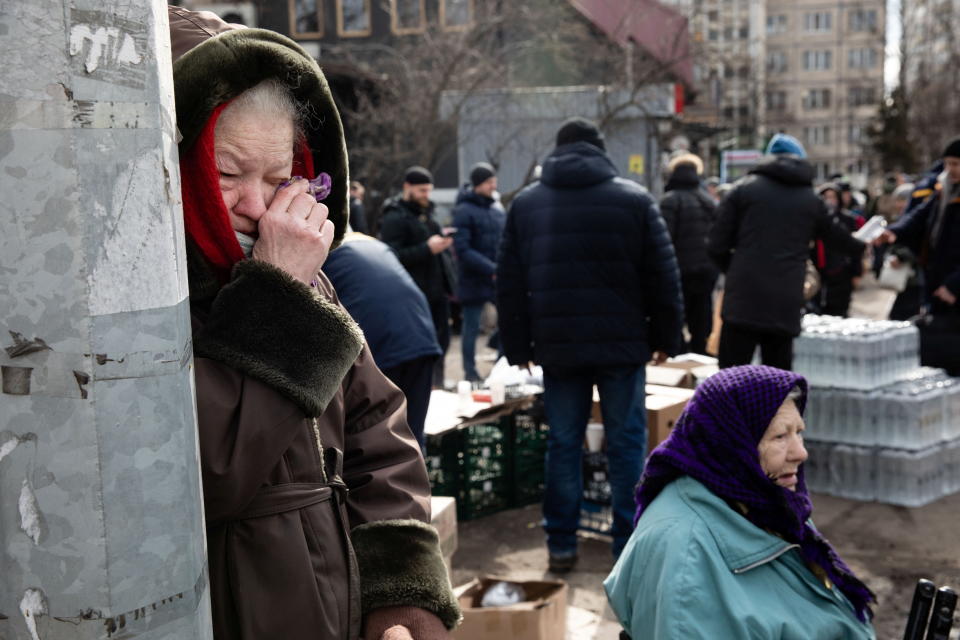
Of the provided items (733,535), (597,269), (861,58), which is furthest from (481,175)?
(861,58)

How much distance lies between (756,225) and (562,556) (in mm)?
2500

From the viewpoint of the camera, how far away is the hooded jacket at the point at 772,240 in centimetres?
619

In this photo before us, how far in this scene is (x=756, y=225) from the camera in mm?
6293

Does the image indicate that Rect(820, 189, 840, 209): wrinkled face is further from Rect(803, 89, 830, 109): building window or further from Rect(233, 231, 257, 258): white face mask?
Rect(803, 89, 830, 109): building window

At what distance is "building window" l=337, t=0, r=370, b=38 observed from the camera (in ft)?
87.6

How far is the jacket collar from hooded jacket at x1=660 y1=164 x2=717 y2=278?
6536 millimetres

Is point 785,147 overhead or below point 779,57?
below

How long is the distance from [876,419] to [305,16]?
2348 cm

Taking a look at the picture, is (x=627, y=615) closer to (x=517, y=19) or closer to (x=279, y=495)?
(x=279, y=495)

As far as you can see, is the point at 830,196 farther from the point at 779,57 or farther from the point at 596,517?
the point at 779,57

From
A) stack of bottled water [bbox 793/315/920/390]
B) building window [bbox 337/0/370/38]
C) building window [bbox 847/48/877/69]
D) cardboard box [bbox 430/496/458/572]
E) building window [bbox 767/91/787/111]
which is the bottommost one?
cardboard box [bbox 430/496/458/572]

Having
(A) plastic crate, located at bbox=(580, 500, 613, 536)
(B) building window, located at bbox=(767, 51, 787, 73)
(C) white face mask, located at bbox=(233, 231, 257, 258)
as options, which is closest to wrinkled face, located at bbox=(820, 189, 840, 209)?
(A) plastic crate, located at bbox=(580, 500, 613, 536)

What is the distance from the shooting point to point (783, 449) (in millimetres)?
2945

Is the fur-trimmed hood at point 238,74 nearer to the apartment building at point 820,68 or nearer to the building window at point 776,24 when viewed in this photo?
the apartment building at point 820,68
